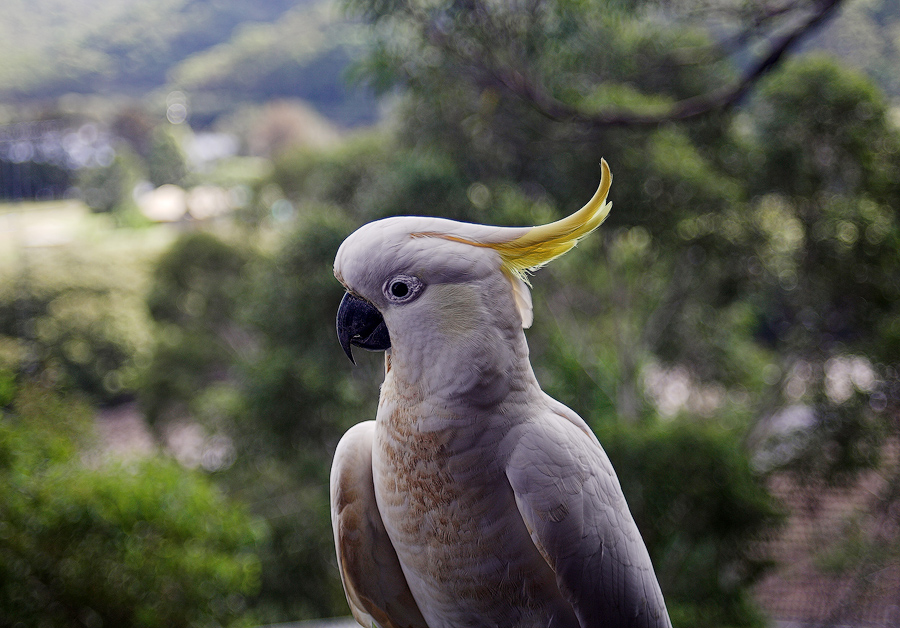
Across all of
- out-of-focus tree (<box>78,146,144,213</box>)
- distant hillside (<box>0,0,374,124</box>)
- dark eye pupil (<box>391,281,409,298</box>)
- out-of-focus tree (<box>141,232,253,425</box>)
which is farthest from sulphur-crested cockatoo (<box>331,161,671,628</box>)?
out-of-focus tree (<box>78,146,144,213</box>)

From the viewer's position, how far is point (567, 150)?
10.5 ft

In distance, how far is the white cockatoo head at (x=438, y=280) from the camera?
2.14 feet

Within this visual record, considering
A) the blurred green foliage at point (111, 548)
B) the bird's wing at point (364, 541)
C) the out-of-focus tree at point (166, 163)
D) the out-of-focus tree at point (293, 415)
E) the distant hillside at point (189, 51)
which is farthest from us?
the out-of-focus tree at point (166, 163)

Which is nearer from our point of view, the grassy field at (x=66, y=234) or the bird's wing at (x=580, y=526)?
the bird's wing at (x=580, y=526)

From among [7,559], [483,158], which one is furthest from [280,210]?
[7,559]

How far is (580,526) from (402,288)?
0.33 metres

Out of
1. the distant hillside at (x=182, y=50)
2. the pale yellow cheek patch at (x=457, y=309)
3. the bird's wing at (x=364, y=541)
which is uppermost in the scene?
the pale yellow cheek patch at (x=457, y=309)

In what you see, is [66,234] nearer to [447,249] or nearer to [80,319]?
[80,319]

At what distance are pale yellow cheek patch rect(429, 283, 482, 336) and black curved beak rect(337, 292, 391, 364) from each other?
0.29ft

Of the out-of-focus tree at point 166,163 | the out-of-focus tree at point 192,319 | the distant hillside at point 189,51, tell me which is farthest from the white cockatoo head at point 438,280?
the out-of-focus tree at point 166,163

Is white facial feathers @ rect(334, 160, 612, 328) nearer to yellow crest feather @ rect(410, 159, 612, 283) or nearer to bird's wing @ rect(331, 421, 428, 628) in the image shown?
yellow crest feather @ rect(410, 159, 612, 283)

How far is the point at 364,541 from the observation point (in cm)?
79

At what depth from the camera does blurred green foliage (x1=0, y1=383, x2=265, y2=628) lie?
1.82 m

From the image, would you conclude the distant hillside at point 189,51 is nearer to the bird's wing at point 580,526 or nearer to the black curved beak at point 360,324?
the black curved beak at point 360,324
